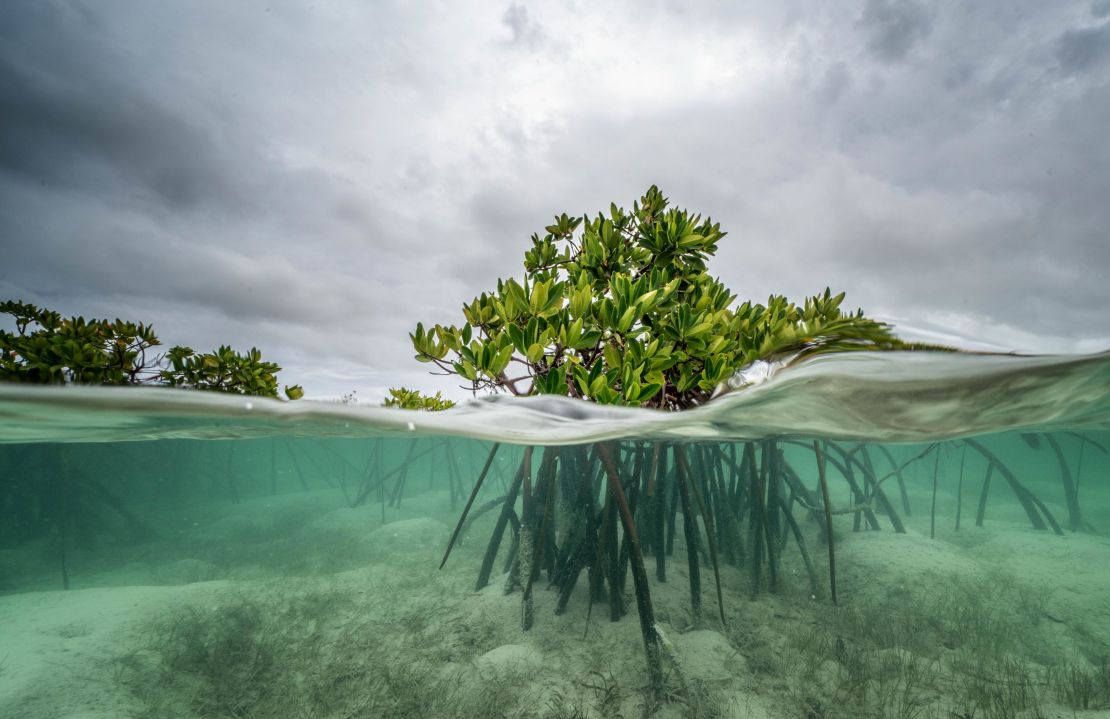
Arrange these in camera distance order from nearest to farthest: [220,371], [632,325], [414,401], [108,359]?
1. [632,325]
2. [108,359]
3. [220,371]
4. [414,401]

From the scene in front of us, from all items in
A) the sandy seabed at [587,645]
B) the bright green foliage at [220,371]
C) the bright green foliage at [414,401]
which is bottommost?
the sandy seabed at [587,645]

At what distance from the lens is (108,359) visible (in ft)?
14.8

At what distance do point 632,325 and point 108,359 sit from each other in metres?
5.53

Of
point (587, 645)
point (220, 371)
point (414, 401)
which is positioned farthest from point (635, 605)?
point (220, 371)

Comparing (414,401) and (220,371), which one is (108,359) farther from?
(414,401)

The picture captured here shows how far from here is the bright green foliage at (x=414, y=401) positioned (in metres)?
5.66

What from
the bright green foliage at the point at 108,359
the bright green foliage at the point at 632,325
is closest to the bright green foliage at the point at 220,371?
the bright green foliage at the point at 108,359

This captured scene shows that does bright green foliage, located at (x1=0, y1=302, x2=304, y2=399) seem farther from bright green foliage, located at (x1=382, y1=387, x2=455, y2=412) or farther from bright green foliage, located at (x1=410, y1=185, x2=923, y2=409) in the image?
bright green foliage, located at (x1=410, y1=185, x2=923, y2=409)

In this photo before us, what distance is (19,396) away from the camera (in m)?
4.82

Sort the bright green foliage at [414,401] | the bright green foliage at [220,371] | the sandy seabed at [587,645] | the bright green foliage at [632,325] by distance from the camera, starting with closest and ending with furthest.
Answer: the bright green foliage at [632,325], the sandy seabed at [587,645], the bright green foliage at [220,371], the bright green foliage at [414,401]

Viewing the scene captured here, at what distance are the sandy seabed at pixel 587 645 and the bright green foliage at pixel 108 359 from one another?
310 cm

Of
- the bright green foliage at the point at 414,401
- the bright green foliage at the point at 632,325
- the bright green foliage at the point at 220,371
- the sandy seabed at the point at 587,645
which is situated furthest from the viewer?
the bright green foliage at the point at 414,401

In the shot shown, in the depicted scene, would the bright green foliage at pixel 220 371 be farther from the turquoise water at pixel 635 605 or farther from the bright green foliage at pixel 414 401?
the bright green foliage at pixel 414 401

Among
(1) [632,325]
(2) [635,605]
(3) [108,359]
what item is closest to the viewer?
(1) [632,325]
